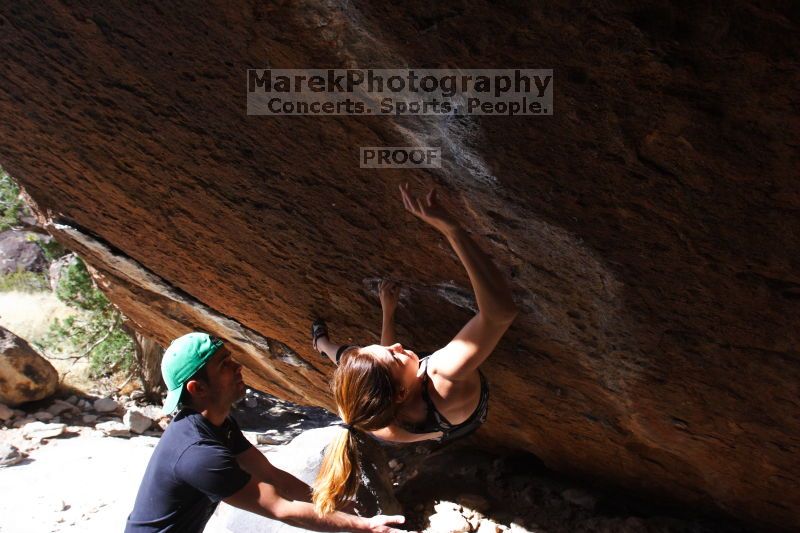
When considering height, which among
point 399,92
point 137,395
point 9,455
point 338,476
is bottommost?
point 137,395

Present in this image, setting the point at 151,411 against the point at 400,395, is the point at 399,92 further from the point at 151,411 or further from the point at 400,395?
the point at 151,411

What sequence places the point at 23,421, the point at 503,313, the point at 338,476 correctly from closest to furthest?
1. the point at 503,313
2. the point at 338,476
3. the point at 23,421

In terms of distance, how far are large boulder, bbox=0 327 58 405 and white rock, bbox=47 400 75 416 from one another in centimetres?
16

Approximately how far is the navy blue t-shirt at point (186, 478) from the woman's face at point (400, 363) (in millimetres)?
599

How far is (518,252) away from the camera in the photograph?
2.44 m

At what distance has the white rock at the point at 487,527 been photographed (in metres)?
3.71

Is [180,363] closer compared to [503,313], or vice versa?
[503,313]

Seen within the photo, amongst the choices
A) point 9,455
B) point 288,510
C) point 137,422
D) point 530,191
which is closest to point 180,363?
point 288,510

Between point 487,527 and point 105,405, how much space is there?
20.3ft

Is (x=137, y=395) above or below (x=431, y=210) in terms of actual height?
below

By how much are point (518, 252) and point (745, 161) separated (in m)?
0.86

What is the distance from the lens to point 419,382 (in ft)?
8.18

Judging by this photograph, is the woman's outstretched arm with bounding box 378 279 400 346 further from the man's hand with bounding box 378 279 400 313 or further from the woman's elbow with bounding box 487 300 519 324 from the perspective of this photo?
the woman's elbow with bounding box 487 300 519 324

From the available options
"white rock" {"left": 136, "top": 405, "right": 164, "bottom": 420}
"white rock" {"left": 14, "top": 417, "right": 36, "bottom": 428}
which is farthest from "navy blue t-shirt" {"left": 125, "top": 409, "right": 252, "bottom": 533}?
"white rock" {"left": 136, "top": 405, "right": 164, "bottom": 420}
